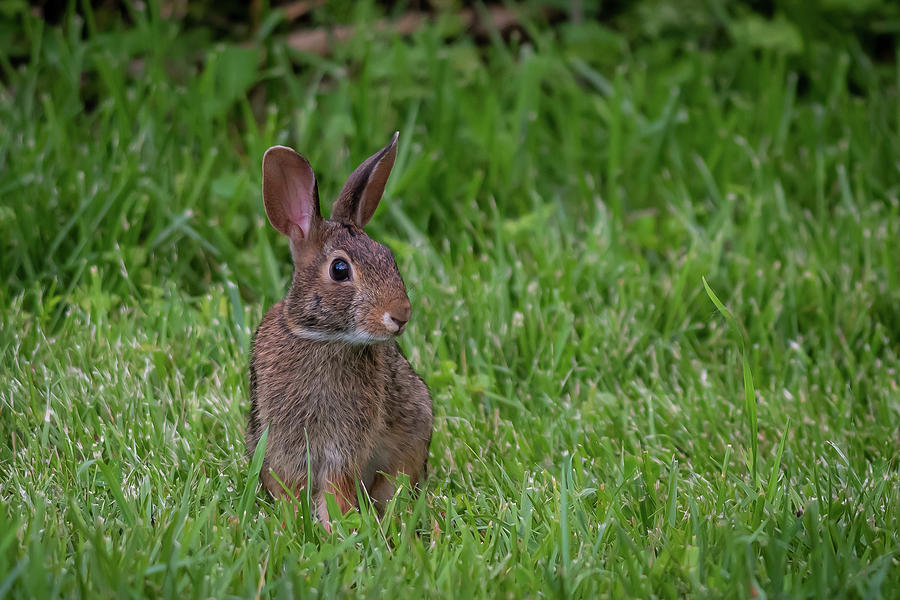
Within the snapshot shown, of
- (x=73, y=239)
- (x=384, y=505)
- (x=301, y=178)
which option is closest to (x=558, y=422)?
(x=384, y=505)

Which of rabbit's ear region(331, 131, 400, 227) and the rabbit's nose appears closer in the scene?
the rabbit's nose

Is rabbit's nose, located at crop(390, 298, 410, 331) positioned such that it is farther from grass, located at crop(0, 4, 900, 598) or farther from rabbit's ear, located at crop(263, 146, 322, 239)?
grass, located at crop(0, 4, 900, 598)

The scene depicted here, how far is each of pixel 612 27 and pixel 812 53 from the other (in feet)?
4.05

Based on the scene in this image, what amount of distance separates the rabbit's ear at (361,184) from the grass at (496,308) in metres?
0.86

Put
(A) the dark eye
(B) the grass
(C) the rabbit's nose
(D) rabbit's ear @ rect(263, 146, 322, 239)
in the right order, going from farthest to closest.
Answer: (D) rabbit's ear @ rect(263, 146, 322, 239), (A) the dark eye, (C) the rabbit's nose, (B) the grass

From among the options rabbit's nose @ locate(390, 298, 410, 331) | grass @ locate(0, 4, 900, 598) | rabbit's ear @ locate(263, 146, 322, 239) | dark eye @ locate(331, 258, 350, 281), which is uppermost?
rabbit's ear @ locate(263, 146, 322, 239)

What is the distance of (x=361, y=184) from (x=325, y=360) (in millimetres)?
545

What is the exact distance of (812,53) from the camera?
6543mm

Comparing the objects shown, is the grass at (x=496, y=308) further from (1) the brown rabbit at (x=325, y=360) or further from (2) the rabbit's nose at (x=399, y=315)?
(2) the rabbit's nose at (x=399, y=315)

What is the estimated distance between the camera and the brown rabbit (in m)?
3.16

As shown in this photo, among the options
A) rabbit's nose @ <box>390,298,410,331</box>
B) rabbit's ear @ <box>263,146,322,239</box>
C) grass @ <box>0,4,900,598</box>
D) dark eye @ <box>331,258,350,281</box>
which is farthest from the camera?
rabbit's ear @ <box>263,146,322,239</box>

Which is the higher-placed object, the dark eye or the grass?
the dark eye

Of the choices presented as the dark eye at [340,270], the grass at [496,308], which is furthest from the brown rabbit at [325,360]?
the grass at [496,308]

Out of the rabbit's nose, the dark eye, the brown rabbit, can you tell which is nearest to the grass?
the brown rabbit
